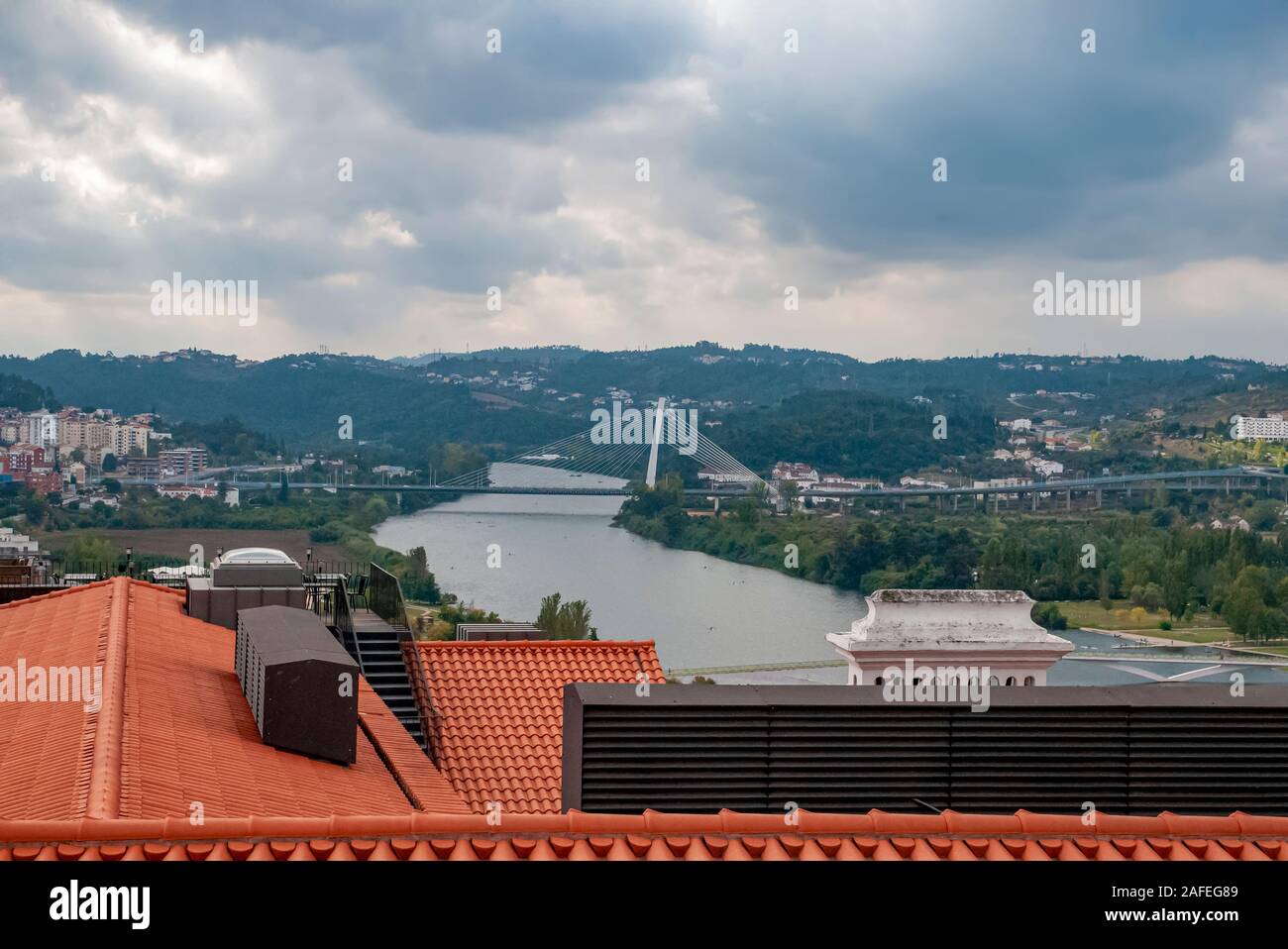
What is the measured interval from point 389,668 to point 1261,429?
8387 cm

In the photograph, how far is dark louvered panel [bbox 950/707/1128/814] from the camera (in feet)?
15.9

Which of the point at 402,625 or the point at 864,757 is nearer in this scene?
the point at 864,757

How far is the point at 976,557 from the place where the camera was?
54938 millimetres

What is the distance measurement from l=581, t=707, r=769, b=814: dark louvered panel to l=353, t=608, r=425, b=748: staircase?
3.58 m

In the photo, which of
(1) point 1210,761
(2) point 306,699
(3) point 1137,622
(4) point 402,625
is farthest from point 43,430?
(1) point 1210,761

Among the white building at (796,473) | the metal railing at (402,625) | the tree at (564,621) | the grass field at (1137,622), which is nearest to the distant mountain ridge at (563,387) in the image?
the white building at (796,473)

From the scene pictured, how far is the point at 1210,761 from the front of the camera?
4.89 metres

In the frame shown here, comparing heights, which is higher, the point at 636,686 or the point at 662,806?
the point at 636,686

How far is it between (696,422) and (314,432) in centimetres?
2430

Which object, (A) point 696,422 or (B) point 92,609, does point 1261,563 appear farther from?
(B) point 92,609

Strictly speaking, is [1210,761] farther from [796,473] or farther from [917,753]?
[796,473]

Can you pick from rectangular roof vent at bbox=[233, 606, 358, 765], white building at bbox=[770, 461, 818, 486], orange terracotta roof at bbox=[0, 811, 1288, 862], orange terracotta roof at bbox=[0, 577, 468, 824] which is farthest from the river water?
orange terracotta roof at bbox=[0, 811, 1288, 862]

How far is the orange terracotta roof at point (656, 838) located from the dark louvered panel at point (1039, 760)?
3.28 feet
